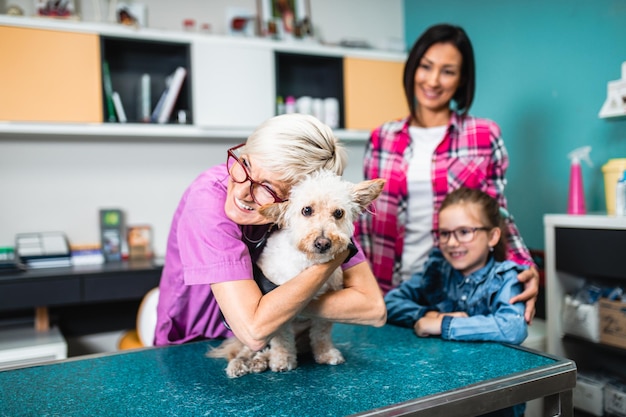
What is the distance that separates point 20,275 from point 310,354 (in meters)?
1.90

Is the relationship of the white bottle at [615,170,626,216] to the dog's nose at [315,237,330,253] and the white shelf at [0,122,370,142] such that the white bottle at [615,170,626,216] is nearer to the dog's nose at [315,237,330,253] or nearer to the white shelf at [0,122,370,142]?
the white shelf at [0,122,370,142]

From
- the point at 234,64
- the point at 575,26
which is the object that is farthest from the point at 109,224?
the point at 575,26

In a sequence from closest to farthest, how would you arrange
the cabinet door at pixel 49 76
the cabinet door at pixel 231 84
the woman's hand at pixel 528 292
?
the woman's hand at pixel 528 292 → the cabinet door at pixel 49 76 → the cabinet door at pixel 231 84

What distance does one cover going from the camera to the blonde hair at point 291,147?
106 centimetres

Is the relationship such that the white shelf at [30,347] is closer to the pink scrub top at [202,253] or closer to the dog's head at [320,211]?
the pink scrub top at [202,253]

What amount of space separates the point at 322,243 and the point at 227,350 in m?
0.45

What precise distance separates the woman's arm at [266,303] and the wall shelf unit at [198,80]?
2.10 metres

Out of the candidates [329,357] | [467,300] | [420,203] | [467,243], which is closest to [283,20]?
[420,203]

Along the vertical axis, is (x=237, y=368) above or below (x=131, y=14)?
below

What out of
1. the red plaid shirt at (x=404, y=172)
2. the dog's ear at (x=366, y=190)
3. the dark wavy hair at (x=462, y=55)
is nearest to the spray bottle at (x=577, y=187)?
the red plaid shirt at (x=404, y=172)

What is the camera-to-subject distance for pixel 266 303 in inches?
42.0

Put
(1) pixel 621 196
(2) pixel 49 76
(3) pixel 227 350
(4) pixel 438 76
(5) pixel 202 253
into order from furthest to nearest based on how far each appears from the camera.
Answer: (2) pixel 49 76 → (1) pixel 621 196 → (4) pixel 438 76 → (3) pixel 227 350 → (5) pixel 202 253

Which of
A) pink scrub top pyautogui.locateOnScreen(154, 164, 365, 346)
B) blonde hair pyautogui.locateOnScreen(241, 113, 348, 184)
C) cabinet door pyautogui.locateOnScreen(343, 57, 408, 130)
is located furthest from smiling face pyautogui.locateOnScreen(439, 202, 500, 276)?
cabinet door pyautogui.locateOnScreen(343, 57, 408, 130)

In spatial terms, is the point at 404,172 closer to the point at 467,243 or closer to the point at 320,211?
the point at 467,243
